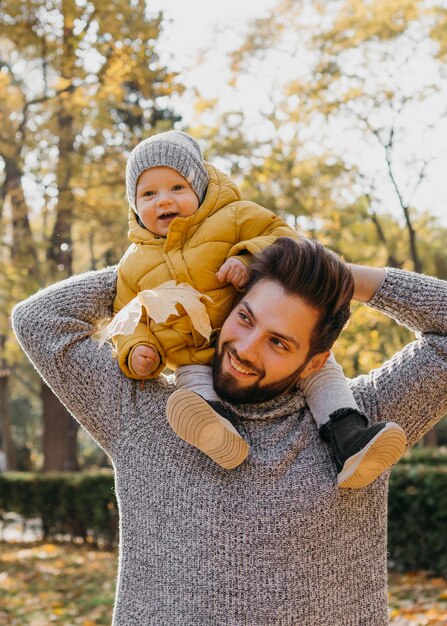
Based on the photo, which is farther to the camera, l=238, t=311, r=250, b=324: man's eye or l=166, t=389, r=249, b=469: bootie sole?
l=238, t=311, r=250, b=324: man's eye

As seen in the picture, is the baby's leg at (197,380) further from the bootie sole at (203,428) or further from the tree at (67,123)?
the tree at (67,123)

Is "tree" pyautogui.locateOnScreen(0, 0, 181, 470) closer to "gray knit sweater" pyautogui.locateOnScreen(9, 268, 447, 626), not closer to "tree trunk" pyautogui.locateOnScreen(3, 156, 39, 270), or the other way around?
"tree trunk" pyautogui.locateOnScreen(3, 156, 39, 270)

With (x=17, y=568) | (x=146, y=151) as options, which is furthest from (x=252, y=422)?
(x=17, y=568)

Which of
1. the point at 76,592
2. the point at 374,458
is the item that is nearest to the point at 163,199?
the point at 374,458

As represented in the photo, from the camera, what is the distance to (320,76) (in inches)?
457

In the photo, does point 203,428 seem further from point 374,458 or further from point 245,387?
point 374,458

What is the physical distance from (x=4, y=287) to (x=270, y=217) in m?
9.77

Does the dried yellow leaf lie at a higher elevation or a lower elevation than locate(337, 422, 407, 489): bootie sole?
higher

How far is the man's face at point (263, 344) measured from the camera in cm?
216

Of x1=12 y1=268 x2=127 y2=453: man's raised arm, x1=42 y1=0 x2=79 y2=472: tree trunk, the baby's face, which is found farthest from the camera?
x1=42 y1=0 x2=79 y2=472: tree trunk

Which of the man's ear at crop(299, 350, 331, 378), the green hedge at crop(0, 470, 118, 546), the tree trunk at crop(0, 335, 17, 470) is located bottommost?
the man's ear at crop(299, 350, 331, 378)

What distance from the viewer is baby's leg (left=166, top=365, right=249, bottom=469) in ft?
6.66

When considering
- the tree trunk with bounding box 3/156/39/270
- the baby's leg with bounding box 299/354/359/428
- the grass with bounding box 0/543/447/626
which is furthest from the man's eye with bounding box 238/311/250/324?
the tree trunk with bounding box 3/156/39/270

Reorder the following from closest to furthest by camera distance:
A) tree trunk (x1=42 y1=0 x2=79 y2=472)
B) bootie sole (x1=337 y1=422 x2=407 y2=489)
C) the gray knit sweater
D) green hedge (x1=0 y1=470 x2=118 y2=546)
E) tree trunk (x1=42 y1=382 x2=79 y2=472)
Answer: bootie sole (x1=337 y1=422 x2=407 y2=489) < the gray knit sweater < tree trunk (x1=42 y1=0 x2=79 y2=472) < green hedge (x1=0 y1=470 x2=118 y2=546) < tree trunk (x1=42 y1=382 x2=79 y2=472)
